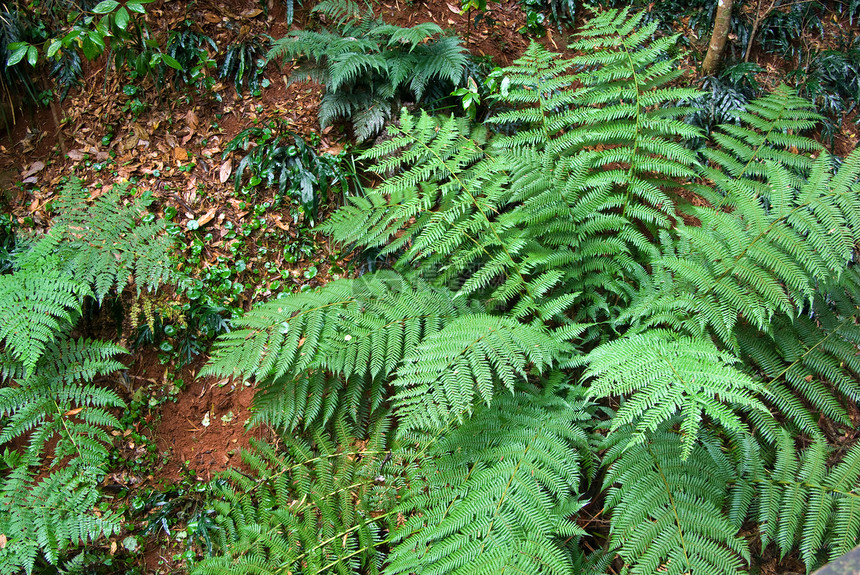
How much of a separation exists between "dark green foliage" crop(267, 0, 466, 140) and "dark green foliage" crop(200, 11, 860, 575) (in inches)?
22.7

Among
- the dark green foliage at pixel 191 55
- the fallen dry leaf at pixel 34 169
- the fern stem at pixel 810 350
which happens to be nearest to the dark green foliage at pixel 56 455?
the fallen dry leaf at pixel 34 169

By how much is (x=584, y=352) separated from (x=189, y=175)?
9.54 ft

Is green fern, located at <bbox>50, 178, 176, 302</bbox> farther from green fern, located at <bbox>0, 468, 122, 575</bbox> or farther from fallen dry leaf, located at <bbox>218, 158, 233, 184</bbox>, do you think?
green fern, located at <bbox>0, 468, 122, 575</bbox>

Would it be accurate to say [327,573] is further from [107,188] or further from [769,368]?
[107,188]

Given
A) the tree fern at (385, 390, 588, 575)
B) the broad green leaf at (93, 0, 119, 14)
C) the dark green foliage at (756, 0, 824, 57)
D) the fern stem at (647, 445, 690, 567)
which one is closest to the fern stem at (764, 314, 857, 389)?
the fern stem at (647, 445, 690, 567)

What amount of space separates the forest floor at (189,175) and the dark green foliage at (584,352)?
1.79 feet

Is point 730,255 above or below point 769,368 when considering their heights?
above

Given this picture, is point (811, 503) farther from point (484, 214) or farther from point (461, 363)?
point (484, 214)

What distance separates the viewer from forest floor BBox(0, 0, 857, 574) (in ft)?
10.7

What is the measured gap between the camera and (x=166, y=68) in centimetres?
396

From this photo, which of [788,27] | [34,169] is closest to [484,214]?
[34,169]

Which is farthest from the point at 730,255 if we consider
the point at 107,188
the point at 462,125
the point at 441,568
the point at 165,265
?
the point at 107,188

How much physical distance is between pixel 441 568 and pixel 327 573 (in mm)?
732

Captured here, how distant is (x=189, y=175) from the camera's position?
12.4ft
